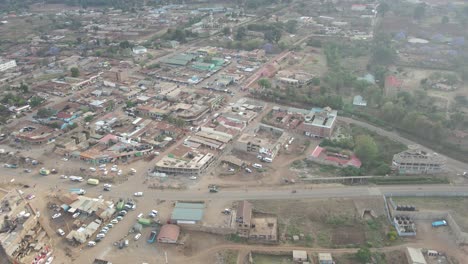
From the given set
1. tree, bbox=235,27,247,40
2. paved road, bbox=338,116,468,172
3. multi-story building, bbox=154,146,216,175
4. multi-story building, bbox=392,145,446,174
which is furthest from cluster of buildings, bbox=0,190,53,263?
tree, bbox=235,27,247,40

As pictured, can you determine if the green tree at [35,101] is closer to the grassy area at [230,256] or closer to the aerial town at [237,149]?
the aerial town at [237,149]

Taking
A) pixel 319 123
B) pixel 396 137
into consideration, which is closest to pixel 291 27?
pixel 319 123

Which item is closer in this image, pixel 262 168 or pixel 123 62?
pixel 262 168

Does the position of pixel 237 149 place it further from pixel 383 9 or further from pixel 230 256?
pixel 383 9

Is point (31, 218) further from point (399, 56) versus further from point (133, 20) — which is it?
point (133, 20)

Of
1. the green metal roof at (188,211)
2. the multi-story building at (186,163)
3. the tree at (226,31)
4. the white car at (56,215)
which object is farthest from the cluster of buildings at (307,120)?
the tree at (226,31)

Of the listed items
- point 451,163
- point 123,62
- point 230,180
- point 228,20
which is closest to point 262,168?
point 230,180

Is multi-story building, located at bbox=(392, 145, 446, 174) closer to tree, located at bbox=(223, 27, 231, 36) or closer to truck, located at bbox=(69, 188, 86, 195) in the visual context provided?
truck, located at bbox=(69, 188, 86, 195)
